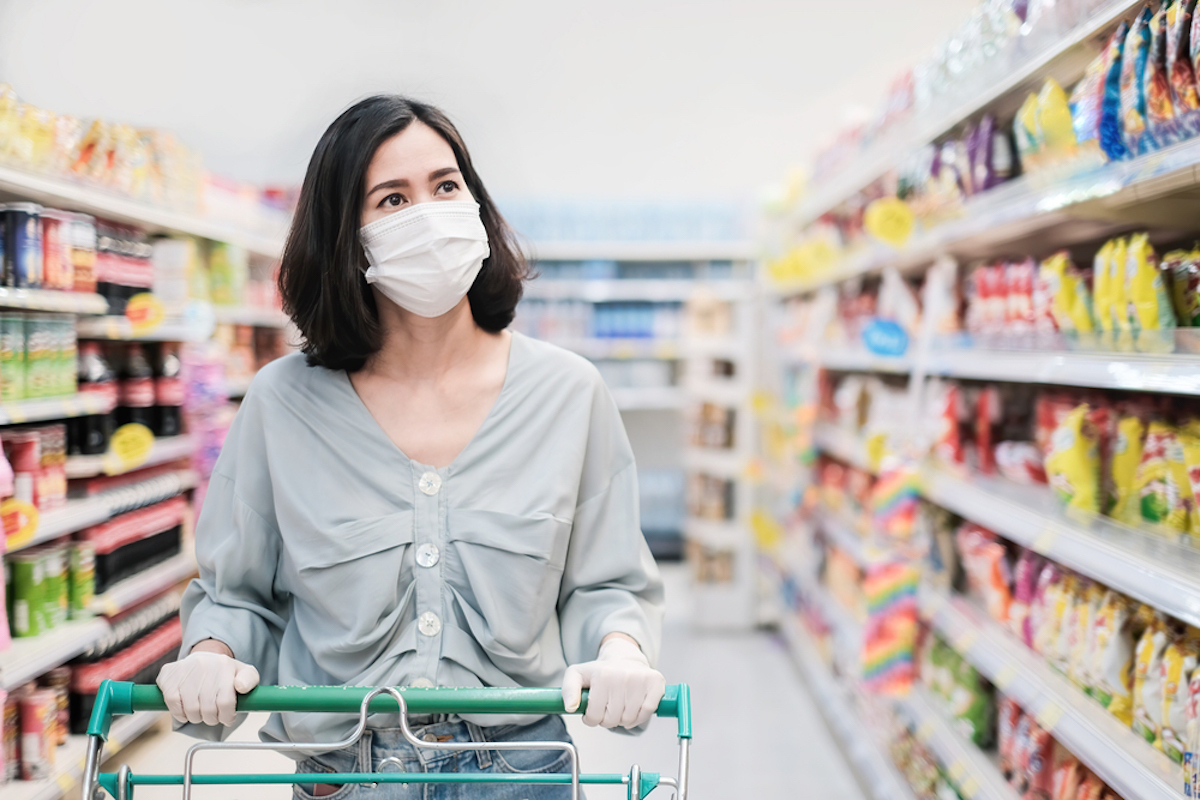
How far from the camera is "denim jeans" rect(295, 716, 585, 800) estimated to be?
127 cm

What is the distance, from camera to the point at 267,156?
4.97m

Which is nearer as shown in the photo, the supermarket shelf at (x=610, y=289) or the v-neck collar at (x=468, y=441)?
the v-neck collar at (x=468, y=441)

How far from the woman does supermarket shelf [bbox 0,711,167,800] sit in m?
1.38

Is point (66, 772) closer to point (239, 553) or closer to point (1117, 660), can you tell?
point (239, 553)

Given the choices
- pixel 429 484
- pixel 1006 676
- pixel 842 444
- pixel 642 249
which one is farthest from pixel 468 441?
pixel 642 249

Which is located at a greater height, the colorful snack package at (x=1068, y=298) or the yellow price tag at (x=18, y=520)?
the colorful snack package at (x=1068, y=298)

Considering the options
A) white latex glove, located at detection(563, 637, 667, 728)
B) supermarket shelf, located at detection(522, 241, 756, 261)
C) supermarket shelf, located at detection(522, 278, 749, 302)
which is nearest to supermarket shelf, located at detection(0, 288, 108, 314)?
white latex glove, located at detection(563, 637, 667, 728)

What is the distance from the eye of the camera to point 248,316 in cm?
423

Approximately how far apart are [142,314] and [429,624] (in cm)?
238

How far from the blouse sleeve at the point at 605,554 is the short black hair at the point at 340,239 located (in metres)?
0.40

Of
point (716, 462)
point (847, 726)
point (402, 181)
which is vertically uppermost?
point (402, 181)

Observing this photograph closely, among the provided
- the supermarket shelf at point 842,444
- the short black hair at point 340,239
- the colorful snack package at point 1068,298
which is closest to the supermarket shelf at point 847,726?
the supermarket shelf at point 842,444

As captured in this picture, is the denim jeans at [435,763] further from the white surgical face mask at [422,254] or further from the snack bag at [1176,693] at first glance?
the snack bag at [1176,693]

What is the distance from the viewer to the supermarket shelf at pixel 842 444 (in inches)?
133
